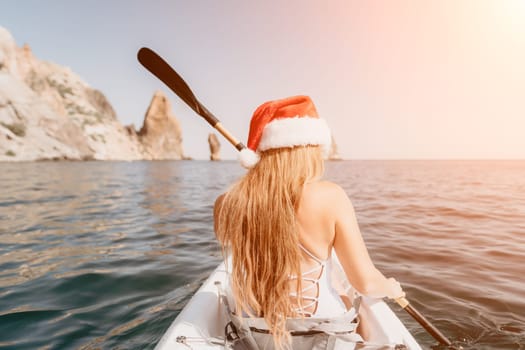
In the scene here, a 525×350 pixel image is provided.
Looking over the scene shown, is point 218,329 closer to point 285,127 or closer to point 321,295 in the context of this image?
point 321,295

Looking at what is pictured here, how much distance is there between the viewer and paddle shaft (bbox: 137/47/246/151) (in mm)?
3117

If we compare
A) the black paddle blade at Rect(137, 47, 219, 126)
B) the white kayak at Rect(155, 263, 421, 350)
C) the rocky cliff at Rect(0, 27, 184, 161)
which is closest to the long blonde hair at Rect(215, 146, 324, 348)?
the white kayak at Rect(155, 263, 421, 350)

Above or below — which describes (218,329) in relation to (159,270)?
above

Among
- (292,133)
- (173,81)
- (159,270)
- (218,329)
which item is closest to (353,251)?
(292,133)

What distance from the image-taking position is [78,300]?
408 centimetres

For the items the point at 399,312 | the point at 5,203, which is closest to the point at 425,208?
the point at 399,312

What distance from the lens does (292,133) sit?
1757 mm

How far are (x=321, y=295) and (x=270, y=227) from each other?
0.54 metres

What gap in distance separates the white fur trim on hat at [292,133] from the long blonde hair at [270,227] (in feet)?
0.17

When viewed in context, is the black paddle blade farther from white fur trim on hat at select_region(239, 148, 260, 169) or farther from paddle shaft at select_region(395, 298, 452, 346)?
paddle shaft at select_region(395, 298, 452, 346)

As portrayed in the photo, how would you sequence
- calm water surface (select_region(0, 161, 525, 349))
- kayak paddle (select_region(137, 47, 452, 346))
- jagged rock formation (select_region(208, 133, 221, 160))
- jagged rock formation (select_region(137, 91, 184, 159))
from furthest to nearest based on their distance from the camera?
1. jagged rock formation (select_region(208, 133, 221, 160))
2. jagged rock formation (select_region(137, 91, 184, 159))
3. calm water surface (select_region(0, 161, 525, 349))
4. kayak paddle (select_region(137, 47, 452, 346))

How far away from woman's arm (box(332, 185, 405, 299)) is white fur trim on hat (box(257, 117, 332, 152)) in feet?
1.05

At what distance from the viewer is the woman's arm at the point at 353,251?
5.35ft

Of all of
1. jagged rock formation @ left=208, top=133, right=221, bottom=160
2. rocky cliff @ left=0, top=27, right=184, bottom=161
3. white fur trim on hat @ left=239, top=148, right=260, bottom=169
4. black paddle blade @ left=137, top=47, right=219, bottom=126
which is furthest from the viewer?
jagged rock formation @ left=208, top=133, right=221, bottom=160
